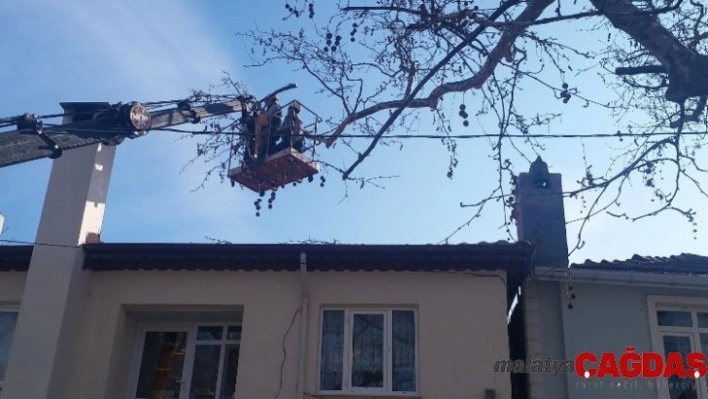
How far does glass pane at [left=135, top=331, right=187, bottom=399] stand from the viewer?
1141cm

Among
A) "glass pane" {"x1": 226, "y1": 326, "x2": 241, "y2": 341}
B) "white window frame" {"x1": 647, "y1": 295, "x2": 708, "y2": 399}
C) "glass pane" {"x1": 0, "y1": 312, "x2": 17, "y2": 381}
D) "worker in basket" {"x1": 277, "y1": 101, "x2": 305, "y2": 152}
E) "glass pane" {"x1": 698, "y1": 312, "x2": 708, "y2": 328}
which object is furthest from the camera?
"worker in basket" {"x1": 277, "y1": 101, "x2": 305, "y2": 152}

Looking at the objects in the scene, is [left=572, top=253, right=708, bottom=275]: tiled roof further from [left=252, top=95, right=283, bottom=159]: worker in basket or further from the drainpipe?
[left=252, top=95, right=283, bottom=159]: worker in basket

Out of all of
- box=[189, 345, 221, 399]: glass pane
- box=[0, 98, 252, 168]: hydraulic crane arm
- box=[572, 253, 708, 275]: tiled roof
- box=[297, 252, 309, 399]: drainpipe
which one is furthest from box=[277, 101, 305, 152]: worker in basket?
box=[572, 253, 708, 275]: tiled roof

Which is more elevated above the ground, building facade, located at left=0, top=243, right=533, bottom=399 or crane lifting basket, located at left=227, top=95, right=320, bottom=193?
crane lifting basket, located at left=227, top=95, right=320, bottom=193

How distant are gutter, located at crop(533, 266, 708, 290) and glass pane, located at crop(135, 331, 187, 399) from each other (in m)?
5.20

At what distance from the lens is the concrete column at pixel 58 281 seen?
10.5 m

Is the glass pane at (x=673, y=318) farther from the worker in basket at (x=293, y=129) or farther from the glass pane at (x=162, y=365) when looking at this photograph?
the glass pane at (x=162, y=365)

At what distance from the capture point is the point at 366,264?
427 inches

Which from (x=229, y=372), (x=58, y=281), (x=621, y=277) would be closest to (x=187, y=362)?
(x=229, y=372)

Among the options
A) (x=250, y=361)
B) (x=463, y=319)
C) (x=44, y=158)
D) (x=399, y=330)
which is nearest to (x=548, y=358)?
(x=463, y=319)

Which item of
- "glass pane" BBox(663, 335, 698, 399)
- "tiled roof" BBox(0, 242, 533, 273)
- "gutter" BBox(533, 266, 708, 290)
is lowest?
"glass pane" BBox(663, 335, 698, 399)

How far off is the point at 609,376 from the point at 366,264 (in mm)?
3541

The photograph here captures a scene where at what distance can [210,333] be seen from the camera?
11.7 m

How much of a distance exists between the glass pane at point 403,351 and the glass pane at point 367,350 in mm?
184
